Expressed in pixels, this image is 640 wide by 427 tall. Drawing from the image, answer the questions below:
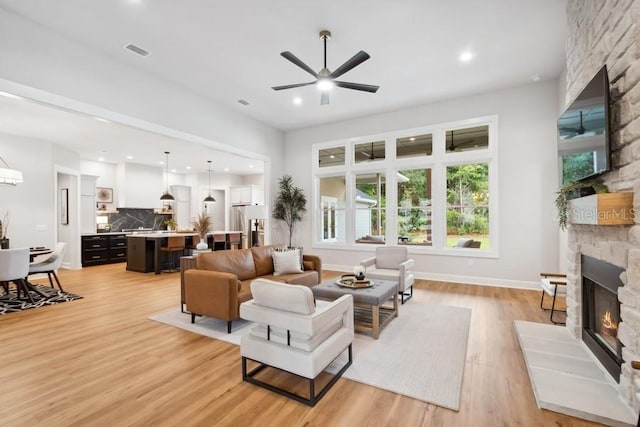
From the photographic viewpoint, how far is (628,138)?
2.09 meters

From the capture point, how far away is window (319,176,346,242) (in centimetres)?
763

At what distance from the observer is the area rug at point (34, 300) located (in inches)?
177

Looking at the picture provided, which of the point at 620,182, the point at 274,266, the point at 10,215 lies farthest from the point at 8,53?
the point at 620,182

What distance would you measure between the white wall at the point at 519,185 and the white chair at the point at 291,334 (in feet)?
14.6

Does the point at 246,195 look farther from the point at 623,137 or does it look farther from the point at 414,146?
the point at 623,137

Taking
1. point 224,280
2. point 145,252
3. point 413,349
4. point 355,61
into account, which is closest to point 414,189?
point 355,61

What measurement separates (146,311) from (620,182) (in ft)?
17.8

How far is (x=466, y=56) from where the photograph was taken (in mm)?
4453

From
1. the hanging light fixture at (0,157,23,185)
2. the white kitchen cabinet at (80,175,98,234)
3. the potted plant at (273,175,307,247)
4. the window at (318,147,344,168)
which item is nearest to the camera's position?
the hanging light fixture at (0,157,23,185)

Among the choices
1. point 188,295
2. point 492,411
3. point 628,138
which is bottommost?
point 492,411

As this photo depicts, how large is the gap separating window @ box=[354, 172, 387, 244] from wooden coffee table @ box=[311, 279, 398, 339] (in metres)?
3.19

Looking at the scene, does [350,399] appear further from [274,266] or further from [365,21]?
[365,21]

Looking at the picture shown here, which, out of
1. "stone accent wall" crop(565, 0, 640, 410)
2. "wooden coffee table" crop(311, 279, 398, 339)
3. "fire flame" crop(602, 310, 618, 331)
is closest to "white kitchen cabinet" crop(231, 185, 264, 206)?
"wooden coffee table" crop(311, 279, 398, 339)

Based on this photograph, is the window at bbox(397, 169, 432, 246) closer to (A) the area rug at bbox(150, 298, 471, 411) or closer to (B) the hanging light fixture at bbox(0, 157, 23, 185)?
(A) the area rug at bbox(150, 298, 471, 411)
